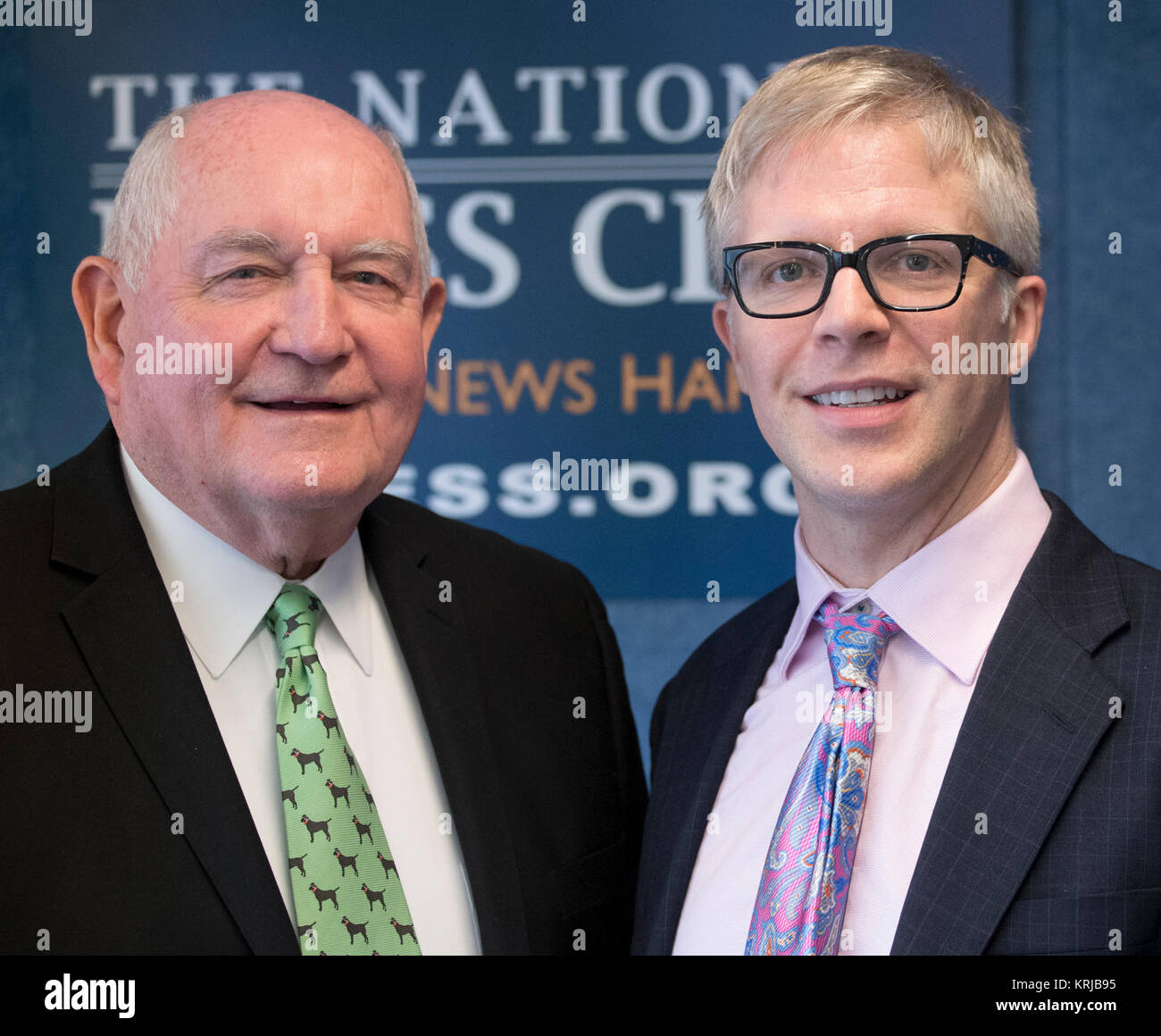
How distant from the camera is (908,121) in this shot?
1602mm

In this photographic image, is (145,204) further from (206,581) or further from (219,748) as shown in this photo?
(219,748)

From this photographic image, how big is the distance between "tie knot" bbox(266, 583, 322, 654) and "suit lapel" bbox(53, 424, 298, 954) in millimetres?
132

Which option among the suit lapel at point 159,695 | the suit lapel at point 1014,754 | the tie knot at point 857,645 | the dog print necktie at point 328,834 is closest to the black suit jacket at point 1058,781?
the suit lapel at point 1014,754

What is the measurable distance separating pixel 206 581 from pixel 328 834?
Result: 0.39 m

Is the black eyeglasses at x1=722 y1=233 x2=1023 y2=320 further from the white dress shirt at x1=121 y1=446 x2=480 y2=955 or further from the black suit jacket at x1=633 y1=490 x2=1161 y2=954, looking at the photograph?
the white dress shirt at x1=121 y1=446 x2=480 y2=955

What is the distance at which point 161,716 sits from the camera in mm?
1579

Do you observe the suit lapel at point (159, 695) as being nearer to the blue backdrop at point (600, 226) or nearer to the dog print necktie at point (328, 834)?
the dog print necktie at point (328, 834)

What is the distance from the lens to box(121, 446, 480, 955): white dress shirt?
1655 mm

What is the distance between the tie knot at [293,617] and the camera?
1682 mm

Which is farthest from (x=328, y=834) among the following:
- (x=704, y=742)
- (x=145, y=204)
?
(x=145, y=204)
